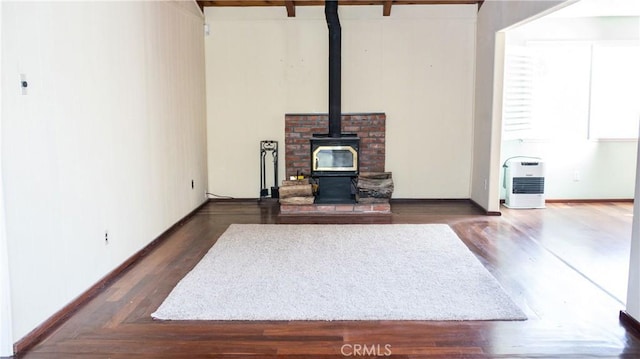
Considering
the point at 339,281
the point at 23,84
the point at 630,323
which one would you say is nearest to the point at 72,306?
the point at 23,84

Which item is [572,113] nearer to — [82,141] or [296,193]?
[296,193]

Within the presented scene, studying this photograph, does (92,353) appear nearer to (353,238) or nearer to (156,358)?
(156,358)

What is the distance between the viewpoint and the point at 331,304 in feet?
10.6

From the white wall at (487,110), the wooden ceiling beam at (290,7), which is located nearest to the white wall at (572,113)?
the white wall at (487,110)

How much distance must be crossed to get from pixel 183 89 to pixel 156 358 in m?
3.82

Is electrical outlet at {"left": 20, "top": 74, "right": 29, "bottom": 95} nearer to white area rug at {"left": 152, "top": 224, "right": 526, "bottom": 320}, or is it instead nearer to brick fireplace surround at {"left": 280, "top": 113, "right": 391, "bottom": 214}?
white area rug at {"left": 152, "top": 224, "right": 526, "bottom": 320}

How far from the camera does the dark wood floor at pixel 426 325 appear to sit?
2643 mm

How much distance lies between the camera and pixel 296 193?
6.29 m

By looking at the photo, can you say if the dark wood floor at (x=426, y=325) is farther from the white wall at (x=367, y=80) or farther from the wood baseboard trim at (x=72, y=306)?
the white wall at (x=367, y=80)

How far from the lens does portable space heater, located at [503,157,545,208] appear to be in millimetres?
6414

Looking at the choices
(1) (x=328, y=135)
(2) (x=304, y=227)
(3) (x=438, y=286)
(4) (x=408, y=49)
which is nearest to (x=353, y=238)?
(2) (x=304, y=227)

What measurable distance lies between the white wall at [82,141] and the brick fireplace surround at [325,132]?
6.17 ft

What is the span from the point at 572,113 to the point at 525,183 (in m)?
1.17

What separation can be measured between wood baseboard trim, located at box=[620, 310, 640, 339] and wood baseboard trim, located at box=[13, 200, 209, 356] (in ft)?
10.6
